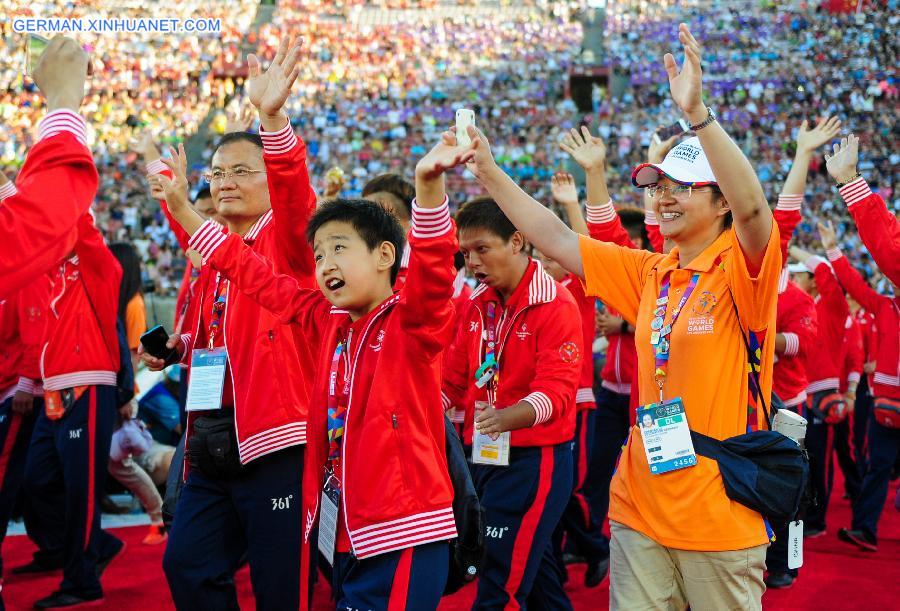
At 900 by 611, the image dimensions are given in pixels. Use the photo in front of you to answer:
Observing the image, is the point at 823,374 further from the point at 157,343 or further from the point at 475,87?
the point at 475,87

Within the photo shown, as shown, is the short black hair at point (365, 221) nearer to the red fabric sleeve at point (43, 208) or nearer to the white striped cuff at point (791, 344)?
the red fabric sleeve at point (43, 208)

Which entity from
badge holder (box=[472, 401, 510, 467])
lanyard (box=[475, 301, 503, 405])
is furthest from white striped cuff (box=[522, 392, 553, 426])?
lanyard (box=[475, 301, 503, 405])

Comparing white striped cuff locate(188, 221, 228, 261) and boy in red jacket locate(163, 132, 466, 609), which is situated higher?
white striped cuff locate(188, 221, 228, 261)

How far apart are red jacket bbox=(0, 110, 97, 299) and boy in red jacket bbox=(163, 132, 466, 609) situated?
2.52ft

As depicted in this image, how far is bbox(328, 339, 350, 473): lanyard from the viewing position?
2.73 metres

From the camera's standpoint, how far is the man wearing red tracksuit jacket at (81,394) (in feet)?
16.0

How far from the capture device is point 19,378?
17.3ft

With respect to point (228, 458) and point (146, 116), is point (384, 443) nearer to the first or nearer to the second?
point (228, 458)

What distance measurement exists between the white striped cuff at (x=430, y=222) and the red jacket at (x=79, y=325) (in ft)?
9.48

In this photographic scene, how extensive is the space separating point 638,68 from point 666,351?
2545 cm

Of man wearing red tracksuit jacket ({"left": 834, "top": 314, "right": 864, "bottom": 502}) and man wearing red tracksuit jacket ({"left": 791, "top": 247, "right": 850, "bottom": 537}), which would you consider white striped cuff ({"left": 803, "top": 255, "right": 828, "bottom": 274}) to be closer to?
man wearing red tracksuit jacket ({"left": 791, "top": 247, "right": 850, "bottom": 537})

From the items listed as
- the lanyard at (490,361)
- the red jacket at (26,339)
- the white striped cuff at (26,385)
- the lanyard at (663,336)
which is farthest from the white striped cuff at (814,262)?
the white striped cuff at (26,385)

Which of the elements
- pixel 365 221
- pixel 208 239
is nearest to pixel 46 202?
pixel 365 221

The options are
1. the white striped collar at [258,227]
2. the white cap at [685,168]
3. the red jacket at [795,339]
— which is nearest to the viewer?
the white cap at [685,168]
